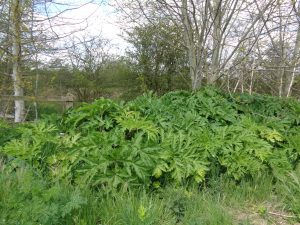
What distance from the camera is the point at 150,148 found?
2.98m

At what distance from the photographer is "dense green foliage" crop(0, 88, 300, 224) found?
2771mm

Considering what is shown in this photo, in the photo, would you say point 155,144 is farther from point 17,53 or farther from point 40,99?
point 17,53

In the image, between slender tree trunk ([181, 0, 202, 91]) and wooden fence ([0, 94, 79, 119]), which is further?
wooden fence ([0, 94, 79, 119])

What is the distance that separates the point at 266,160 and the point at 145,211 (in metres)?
1.92

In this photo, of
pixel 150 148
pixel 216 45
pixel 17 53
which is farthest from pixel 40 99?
pixel 150 148

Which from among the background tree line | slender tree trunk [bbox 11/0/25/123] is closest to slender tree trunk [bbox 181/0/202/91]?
the background tree line

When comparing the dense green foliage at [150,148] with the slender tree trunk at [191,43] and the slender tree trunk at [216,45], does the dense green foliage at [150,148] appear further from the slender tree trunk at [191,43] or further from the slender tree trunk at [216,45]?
the slender tree trunk at [216,45]

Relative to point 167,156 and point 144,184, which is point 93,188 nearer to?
point 144,184

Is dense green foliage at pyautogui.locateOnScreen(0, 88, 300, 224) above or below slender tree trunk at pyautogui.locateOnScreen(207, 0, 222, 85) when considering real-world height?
below

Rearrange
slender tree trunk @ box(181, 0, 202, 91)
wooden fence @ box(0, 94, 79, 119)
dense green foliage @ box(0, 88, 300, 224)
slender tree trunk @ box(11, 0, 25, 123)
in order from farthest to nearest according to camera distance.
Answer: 1. wooden fence @ box(0, 94, 79, 119)
2. slender tree trunk @ box(11, 0, 25, 123)
3. slender tree trunk @ box(181, 0, 202, 91)
4. dense green foliage @ box(0, 88, 300, 224)

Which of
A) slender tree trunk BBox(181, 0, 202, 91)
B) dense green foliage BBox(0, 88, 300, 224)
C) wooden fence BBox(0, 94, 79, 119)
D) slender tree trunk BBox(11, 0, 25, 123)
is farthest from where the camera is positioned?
wooden fence BBox(0, 94, 79, 119)

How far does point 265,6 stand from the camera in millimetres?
4977

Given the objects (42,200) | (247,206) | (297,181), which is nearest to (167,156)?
(247,206)

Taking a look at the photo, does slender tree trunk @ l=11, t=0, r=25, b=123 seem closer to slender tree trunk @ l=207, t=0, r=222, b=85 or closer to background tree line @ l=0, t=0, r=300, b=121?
background tree line @ l=0, t=0, r=300, b=121
